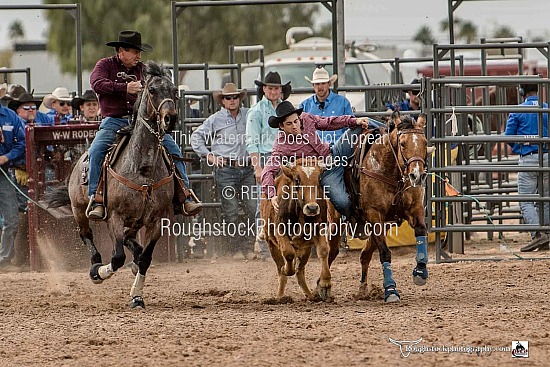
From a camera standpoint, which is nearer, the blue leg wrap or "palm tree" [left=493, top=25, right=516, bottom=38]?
the blue leg wrap

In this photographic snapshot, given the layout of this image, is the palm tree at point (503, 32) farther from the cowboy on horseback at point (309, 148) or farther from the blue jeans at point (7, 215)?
the cowboy on horseback at point (309, 148)

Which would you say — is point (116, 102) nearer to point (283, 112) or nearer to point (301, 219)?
point (283, 112)

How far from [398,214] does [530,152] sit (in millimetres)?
3901

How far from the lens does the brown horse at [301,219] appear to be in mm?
8336

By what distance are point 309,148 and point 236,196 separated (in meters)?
3.73

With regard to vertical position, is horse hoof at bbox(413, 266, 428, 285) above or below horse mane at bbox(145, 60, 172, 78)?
below

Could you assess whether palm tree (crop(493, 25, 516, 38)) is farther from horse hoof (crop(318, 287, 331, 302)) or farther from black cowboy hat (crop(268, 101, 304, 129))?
horse hoof (crop(318, 287, 331, 302))

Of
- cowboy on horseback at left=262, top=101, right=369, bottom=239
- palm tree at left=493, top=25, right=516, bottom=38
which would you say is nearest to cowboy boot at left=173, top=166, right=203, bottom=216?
cowboy on horseback at left=262, top=101, right=369, bottom=239

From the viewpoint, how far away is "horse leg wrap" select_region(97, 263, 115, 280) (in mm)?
9083

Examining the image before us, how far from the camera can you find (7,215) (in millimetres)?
12664

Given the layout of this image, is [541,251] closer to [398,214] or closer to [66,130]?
[398,214]

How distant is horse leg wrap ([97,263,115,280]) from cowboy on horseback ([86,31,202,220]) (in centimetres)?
42

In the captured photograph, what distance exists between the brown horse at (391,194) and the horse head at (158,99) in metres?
1.71
